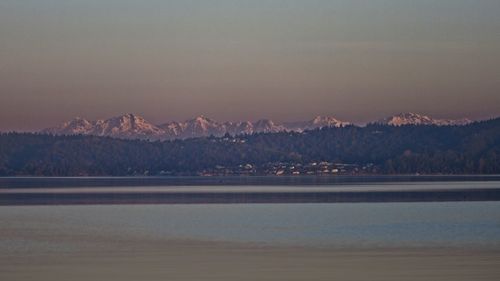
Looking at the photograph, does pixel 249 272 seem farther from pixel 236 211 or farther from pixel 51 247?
pixel 236 211

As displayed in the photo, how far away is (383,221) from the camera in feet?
170

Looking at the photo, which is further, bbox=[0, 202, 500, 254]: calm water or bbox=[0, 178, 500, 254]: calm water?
bbox=[0, 202, 500, 254]: calm water

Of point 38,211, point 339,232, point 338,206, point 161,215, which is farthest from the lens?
point 338,206

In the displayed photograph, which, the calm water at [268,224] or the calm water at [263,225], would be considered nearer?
the calm water at [263,225]

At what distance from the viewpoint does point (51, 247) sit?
127 ft

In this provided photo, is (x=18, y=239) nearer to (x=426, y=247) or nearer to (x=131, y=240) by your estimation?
(x=131, y=240)

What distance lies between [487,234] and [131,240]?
13326 millimetres

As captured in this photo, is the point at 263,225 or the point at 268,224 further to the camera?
the point at 268,224

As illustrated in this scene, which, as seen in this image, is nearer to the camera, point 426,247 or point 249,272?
point 249,272

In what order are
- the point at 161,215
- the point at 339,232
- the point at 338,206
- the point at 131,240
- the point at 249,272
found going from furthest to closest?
1. the point at 338,206
2. the point at 161,215
3. the point at 339,232
4. the point at 131,240
5. the point at 249,272

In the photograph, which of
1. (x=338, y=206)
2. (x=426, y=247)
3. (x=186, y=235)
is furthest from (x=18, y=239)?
(x=338, y=206)

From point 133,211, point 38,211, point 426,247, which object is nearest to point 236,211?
point 133,211

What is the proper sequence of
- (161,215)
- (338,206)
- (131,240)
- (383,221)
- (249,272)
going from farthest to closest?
1. (338,206)
2. (161,215)
3. (383,221)
4. (131,240)
5. (249,272)

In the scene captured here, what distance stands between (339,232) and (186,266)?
14232 millimetres
